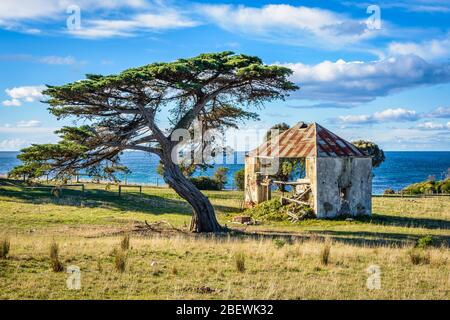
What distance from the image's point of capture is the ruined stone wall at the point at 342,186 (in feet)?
94.3

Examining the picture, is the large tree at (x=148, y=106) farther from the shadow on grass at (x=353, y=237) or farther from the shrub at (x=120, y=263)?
the shrub at (x=120, y=263)

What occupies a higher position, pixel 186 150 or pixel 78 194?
pixel 186 150

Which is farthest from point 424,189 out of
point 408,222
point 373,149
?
point 408,222

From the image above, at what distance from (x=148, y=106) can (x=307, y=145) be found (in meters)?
11.4

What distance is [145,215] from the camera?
3031 cm

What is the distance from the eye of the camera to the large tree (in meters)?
20.1

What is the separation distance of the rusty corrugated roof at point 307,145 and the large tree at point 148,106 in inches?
256

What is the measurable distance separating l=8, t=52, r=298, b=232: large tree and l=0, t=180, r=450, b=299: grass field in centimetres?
294

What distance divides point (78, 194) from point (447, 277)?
3030cm

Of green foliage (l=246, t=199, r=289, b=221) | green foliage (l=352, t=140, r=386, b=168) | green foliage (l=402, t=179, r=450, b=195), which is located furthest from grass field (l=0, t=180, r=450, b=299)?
green foliage (l=352, t=140, r=386, b=168)

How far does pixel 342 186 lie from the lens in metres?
29.5

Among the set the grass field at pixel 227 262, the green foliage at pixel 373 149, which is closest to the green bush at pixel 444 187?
the green foliage at pixel 373 149

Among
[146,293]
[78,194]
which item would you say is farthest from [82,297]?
[78,194]
